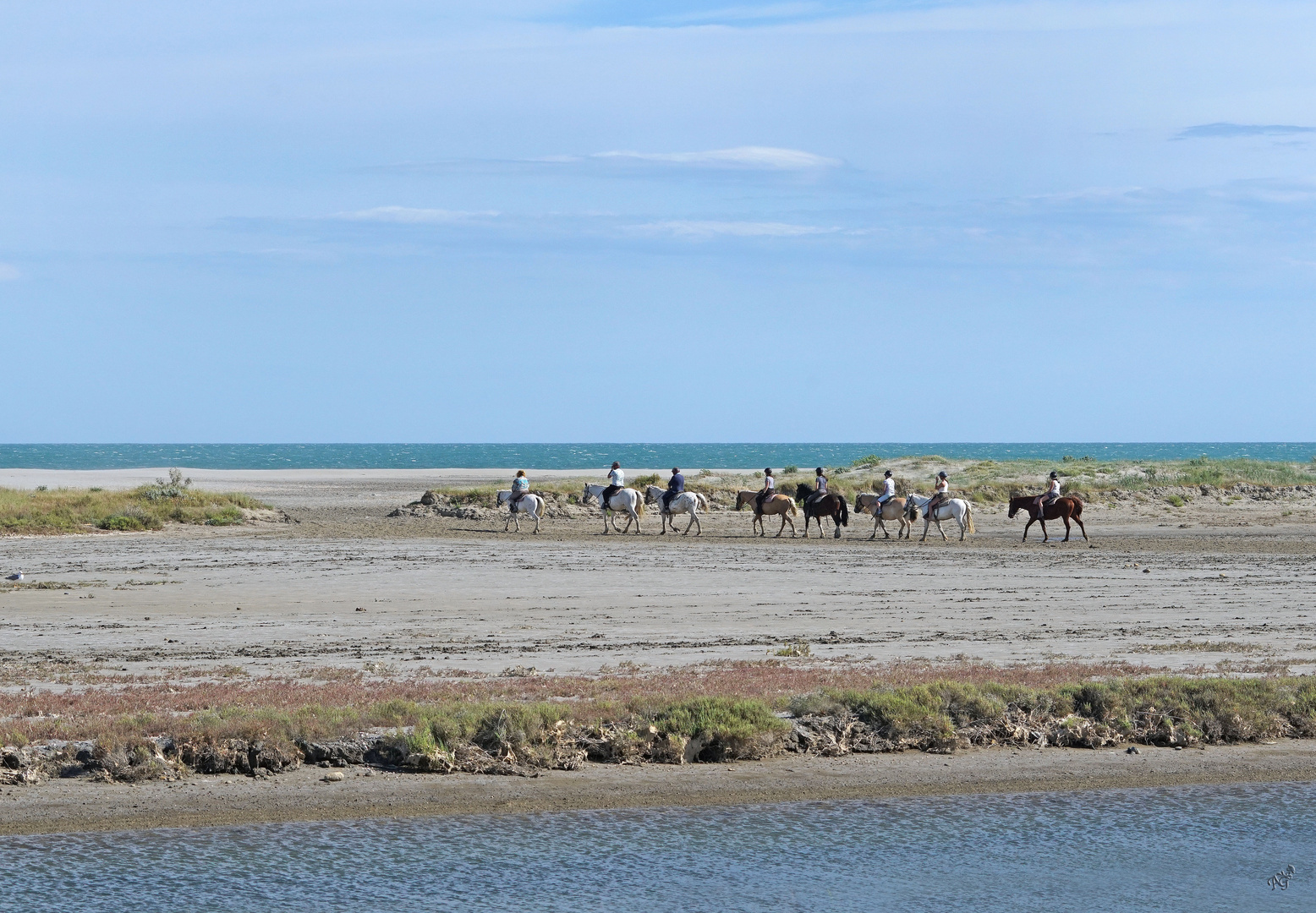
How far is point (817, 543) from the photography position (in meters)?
38.2

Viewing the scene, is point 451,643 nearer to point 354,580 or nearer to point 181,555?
point 354,580

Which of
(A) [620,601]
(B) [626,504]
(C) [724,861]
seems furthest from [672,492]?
(C) [724,861]

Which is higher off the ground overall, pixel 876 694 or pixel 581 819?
pixel 876 694

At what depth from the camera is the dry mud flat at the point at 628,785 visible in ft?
35.6

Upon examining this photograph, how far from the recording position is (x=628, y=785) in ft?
38.9

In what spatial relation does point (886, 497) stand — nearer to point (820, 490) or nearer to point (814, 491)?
point (820, 490)

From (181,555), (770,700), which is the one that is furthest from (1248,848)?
(181,555)

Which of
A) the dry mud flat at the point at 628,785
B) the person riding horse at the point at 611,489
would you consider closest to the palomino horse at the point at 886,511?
the person riding horse at the point at 611,489

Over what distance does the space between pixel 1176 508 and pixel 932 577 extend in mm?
28131

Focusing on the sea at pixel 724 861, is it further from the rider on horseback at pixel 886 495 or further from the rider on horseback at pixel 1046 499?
the rider on horseback at pixel 886 495

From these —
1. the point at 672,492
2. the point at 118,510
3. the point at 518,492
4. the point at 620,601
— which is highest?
the point at 672,492

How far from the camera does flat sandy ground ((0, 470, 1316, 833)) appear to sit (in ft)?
38.5

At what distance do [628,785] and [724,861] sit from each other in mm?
1687

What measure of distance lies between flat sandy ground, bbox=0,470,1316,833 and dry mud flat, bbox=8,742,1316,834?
0.08ft
